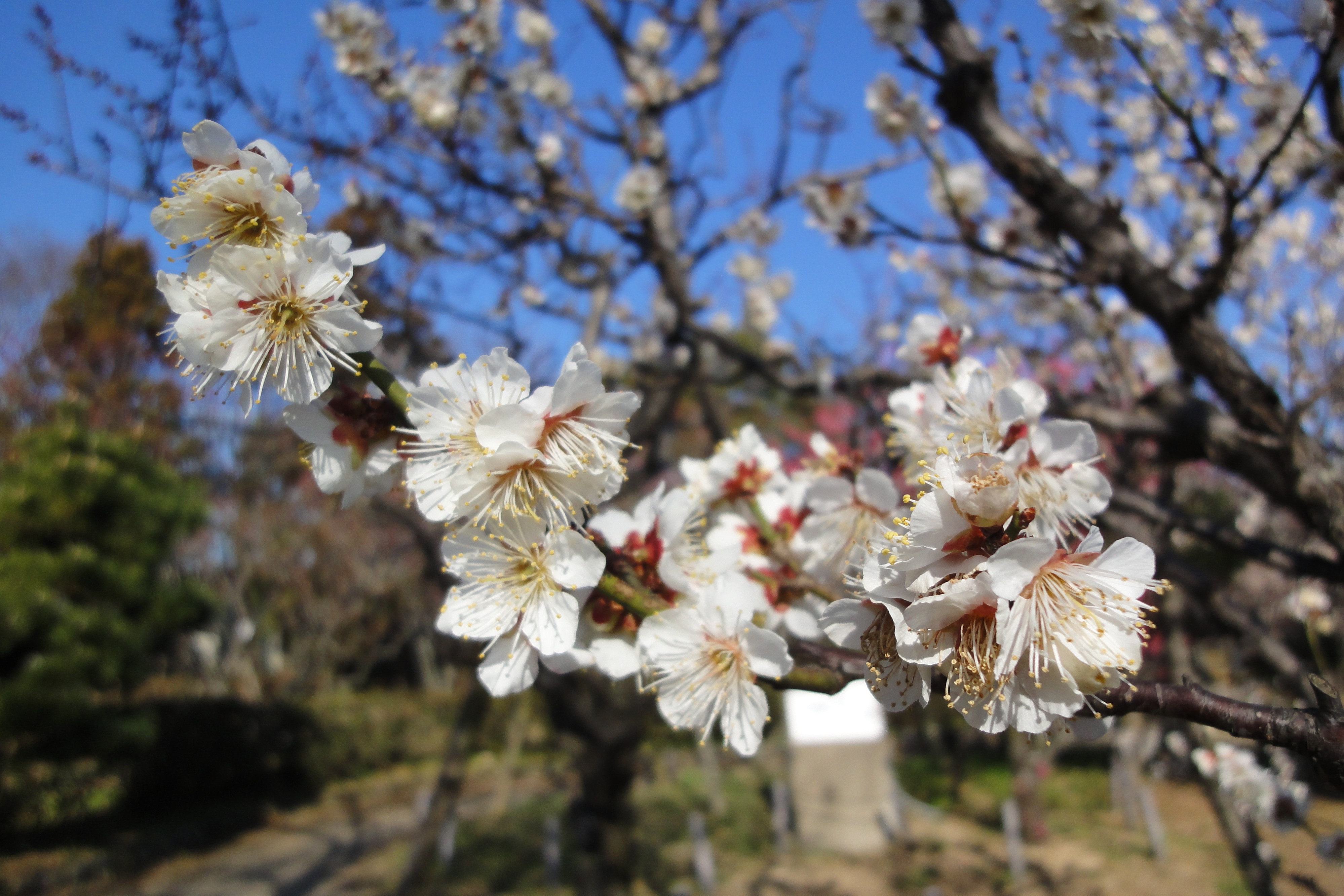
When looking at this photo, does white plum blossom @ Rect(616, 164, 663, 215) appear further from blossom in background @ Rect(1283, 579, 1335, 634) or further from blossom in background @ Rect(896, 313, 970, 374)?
blossom in background @ Rect(1283, 579, 1335, 634)

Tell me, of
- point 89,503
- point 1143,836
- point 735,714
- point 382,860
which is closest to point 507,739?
point 382,860

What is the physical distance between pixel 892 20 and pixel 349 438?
1.99 meters

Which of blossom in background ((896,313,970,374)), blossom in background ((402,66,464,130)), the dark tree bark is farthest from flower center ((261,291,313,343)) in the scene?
the dark tree bark

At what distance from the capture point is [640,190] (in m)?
3.90

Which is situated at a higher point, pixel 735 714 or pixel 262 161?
pixel 262 161

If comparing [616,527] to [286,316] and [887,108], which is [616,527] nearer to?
[286,316]

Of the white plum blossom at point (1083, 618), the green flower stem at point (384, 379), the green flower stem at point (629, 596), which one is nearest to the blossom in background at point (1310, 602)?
the white plum blossom at point (1083, 618)

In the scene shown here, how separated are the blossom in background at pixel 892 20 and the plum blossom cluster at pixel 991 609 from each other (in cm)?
168

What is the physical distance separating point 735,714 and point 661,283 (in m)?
2.91

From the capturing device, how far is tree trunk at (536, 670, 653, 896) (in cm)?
400

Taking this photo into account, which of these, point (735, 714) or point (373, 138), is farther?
point (373, 138)

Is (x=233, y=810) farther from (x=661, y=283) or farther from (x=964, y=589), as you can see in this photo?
(x=964, y=589)

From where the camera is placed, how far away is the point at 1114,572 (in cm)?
81

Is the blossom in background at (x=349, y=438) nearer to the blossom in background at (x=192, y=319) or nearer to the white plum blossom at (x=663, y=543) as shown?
the blossom in background at (x=192, y=319)
